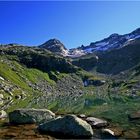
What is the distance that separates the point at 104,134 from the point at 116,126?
7.55m

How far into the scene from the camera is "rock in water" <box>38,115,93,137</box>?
165 ft

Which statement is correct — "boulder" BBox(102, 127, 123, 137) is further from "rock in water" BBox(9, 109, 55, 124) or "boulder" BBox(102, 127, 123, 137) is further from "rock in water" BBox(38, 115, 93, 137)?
"rock in water" BBox(9, 109, 55, 124)

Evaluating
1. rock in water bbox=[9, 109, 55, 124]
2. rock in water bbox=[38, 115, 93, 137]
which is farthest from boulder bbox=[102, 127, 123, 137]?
rock in water bbox=[9, 109, 55, 124]

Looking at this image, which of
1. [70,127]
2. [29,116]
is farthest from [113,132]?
[29,116]

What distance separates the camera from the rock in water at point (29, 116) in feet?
206

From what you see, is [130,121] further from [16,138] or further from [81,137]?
[16,138]

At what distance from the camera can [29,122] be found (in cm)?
6294

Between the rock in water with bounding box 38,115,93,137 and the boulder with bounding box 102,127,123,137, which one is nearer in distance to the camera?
the rock in water with bounding box 38,115,93,137

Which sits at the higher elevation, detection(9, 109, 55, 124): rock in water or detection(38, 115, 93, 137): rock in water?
detection(9, 109, 55, 124): rock in water

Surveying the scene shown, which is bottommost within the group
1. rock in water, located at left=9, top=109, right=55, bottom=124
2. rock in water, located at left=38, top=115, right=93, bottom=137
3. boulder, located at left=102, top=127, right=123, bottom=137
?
boulder, located at left=102, top=127, right=123, bottom=137

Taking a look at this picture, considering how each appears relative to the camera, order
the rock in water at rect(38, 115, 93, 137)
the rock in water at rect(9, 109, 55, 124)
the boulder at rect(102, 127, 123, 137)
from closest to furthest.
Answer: the rock in water at rect(38, 115, 93, 137)
the boulder at rect(102, 127, 123, 137)
the rock in water at rect(9, 109, 55, 124)

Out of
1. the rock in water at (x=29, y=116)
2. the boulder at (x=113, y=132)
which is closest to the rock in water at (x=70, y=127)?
the boulder at (x=113, y=132)

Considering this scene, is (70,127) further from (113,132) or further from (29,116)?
(29,116)

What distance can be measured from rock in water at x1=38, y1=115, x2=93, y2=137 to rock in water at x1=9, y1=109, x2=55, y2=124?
8721 mm
